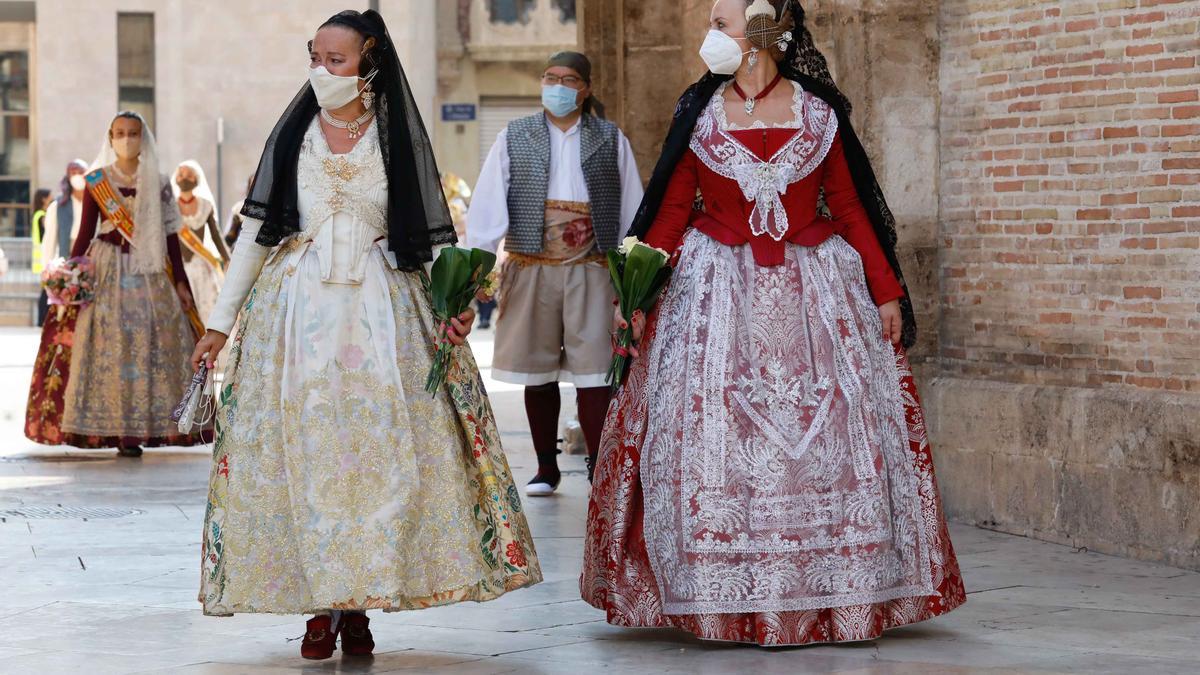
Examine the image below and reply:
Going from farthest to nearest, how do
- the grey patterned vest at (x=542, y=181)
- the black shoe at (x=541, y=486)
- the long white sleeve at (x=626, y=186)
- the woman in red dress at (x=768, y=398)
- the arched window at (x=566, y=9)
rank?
the arched window at (x=566, y=9)
the black shoe at (x=541, y=486)
the long white sleeve at (x=626, y=186)
the grey patterned vest at (x=542, y=181)
the woman in red dress at (x=768, y=398)

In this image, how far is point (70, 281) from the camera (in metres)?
11.5

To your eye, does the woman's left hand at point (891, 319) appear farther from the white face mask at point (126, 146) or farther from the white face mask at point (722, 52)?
the white face mask at point (126, 146)

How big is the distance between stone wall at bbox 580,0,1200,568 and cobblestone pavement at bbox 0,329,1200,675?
300 millimetres

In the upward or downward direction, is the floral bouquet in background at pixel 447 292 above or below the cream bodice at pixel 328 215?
below

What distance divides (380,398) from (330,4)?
2832cm

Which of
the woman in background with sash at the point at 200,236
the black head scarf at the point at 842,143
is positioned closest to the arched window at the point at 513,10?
the woman in background with sash at the point at 200,236

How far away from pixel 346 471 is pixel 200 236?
32.3 ft

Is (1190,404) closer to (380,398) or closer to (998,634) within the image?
(998,634)

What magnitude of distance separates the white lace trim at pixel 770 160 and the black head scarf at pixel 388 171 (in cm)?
91

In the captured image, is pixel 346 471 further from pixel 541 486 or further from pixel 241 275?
pixel 541 486

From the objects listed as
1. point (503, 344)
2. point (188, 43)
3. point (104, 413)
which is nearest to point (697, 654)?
point (503, 344)

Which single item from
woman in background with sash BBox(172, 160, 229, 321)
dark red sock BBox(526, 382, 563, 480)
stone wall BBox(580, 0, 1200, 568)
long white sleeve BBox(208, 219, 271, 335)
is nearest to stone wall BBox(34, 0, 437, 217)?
woman in background with sash BBox(172, 160, 229, 321)

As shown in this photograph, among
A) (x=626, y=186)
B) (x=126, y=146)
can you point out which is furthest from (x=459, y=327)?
(x=126, y=146)

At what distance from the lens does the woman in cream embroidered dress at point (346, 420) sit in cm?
575
